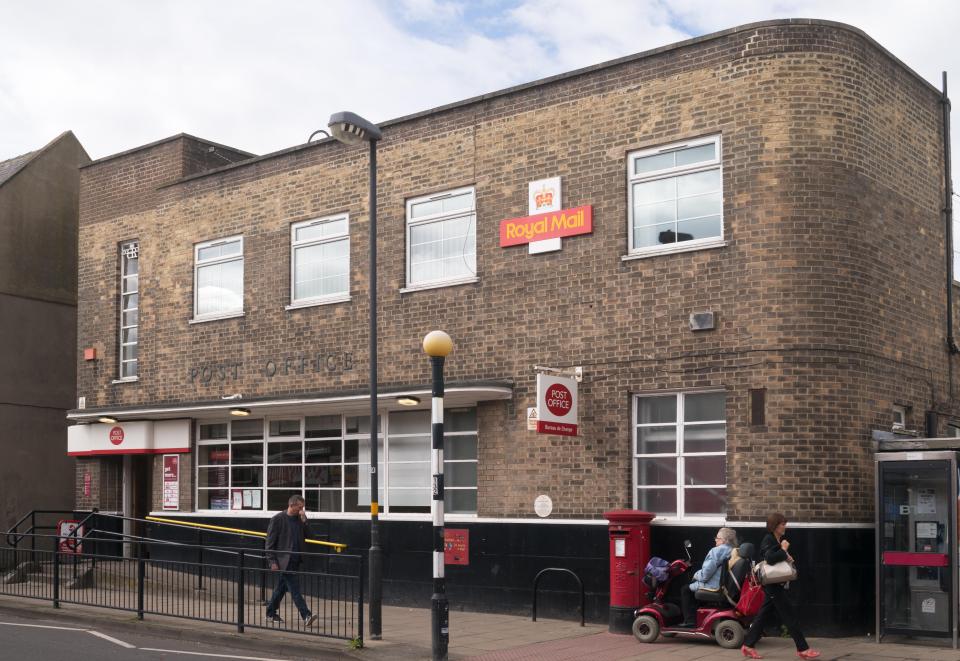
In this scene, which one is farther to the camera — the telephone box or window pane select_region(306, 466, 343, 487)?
window pane select_region(306, 466, 343, 487)

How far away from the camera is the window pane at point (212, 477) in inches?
819

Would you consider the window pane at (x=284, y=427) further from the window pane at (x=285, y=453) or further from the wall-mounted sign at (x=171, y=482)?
the wall-mounted sign at (x=171, y=482)

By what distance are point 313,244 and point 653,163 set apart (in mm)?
6550

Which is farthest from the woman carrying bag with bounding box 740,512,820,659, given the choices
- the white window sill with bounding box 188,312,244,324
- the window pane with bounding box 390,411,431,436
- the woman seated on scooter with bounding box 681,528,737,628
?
the white window sill with bounding box 188,312,244,324

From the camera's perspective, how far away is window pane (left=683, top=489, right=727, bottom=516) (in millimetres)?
14617

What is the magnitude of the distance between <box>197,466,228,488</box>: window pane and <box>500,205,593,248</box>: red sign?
7312 mm

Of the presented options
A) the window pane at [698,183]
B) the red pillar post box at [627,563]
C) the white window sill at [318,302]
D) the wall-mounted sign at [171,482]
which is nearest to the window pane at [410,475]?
the white window sill at [318,302]

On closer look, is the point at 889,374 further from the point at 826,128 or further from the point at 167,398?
the point at 167,398

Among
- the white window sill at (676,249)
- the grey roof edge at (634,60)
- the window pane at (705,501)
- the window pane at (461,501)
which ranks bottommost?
the window pane at (461,501)

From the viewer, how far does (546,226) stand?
651 inches

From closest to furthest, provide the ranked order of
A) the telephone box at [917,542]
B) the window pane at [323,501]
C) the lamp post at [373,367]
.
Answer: the telephone box at [917,542]
the lamp post at [373,367]
the window pane at [323,501]

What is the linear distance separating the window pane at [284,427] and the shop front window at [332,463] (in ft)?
0.06

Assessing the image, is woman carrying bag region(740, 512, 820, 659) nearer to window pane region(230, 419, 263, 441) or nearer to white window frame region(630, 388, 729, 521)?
white window frame region(630, 388, 729, 521)

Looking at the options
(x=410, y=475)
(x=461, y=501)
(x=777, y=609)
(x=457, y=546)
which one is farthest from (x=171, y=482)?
(x=777, y=609)
